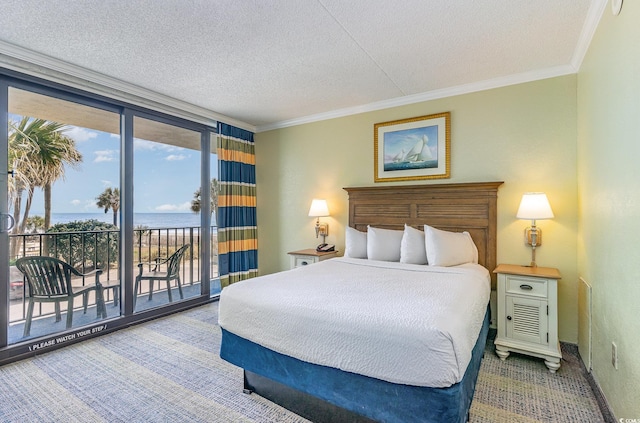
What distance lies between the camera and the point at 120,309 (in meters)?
3.39

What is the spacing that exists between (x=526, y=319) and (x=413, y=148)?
2.07 metres

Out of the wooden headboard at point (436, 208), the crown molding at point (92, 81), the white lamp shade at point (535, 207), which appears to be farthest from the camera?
the wooden headboard at point (436, 208)

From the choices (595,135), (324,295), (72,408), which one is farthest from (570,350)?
(72,408)

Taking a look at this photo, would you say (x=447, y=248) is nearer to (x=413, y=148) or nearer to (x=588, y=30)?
(x=413, y=148)

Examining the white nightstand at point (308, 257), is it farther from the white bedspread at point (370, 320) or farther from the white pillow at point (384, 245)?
the white bedspread at point (370, 320)

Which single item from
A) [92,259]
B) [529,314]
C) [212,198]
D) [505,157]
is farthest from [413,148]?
[92,259]

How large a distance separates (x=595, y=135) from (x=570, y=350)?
191 centimetres

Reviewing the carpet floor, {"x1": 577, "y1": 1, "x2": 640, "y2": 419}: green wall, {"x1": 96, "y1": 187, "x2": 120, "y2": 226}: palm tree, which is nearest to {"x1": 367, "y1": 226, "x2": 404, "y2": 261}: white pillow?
the carpet floor

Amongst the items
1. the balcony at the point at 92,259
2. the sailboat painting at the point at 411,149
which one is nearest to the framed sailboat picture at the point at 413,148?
the sailboat painting at the point at 411,149

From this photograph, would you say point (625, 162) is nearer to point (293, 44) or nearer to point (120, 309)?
point (293, 44)

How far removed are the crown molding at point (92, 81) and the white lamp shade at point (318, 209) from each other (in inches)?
Result: 73.9

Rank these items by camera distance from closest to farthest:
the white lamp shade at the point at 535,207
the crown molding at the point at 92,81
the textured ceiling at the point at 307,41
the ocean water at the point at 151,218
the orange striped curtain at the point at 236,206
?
the textured ceiling at the point at 307,41
the crown molding at the point at 92,81
the white lamp shade at the point at 535,207
the ocean water at the point at 151,218
the orange striped curtain at the point at 236,206

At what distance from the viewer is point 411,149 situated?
3.63 metres

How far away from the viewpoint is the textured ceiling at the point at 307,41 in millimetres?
2041
